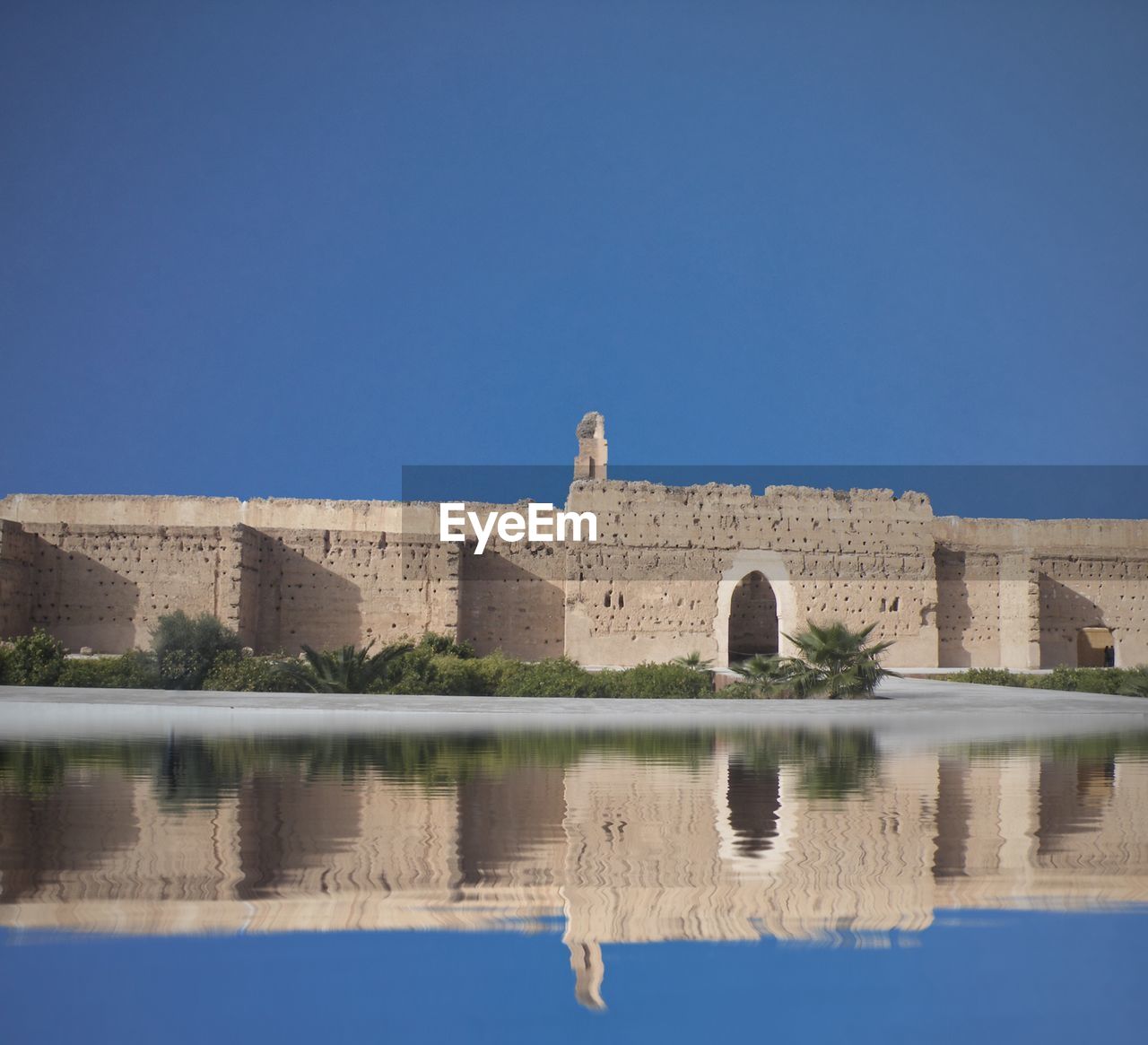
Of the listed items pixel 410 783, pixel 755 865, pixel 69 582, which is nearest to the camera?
pixel 755 865

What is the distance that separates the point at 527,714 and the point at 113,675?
23.1 ft

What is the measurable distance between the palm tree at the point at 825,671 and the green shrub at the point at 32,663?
10226 millimetres

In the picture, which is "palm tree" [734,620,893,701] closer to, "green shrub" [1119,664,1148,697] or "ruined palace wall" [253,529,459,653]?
"green shrub" [1119,664,1148,697]

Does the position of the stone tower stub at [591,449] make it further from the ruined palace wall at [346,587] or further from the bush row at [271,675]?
the bush row at [271,675]

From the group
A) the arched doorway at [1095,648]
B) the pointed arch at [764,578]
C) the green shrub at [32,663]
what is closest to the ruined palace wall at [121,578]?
the green shrub at [32,663]

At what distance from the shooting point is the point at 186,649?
18094 millimetres

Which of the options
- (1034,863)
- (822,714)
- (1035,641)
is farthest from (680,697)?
(1035,641)

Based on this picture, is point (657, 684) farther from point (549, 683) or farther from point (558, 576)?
point (558, 576)

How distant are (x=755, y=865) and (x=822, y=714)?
9.49 m

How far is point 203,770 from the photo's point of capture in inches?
321

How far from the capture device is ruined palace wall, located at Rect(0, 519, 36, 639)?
23.4m

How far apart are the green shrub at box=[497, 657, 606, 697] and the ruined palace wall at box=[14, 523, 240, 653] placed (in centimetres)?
925

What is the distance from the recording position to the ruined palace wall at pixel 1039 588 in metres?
28.3

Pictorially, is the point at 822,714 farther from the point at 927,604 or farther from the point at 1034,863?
the point at 927,604
